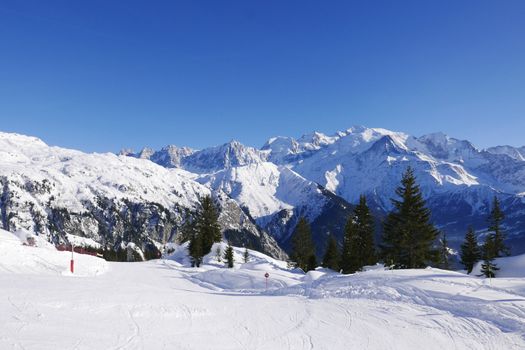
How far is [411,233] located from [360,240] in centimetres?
1688

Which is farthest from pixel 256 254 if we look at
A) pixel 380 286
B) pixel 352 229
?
pixel 380 286

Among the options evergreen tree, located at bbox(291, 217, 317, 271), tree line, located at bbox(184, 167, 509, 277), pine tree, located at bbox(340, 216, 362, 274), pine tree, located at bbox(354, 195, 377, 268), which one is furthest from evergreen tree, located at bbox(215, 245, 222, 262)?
pine tree, located at bbox(354, 195, 377, 268)

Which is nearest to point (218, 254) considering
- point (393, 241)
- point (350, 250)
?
point (350, 250)

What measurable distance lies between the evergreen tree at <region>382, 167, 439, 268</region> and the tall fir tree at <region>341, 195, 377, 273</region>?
13.7 metres

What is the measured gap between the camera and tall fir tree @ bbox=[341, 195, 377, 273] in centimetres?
5731

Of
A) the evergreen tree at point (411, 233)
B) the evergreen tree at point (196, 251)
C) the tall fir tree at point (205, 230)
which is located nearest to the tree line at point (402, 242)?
the evergreen tree at point (411, 233)

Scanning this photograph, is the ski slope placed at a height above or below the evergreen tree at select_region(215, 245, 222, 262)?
above

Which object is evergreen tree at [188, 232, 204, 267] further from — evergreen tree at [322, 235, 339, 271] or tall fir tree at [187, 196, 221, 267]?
evergreen tree at [322, 235, 339, 271]

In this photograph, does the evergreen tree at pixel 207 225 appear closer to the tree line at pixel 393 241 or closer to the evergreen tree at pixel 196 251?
the tree line at pixel 393 241

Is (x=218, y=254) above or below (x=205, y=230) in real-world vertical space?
below

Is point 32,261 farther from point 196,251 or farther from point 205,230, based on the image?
point 205,230

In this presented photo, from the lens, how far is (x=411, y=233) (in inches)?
1638

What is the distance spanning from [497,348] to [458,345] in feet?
3.75

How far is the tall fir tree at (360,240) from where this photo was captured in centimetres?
5731
